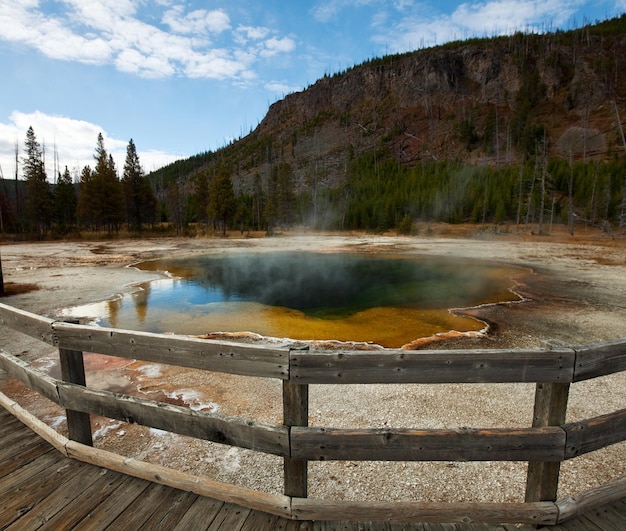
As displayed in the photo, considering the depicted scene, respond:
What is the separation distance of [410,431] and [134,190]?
6689 centimetres

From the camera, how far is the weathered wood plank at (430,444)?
2486 mm

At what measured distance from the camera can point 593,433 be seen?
2.61 m

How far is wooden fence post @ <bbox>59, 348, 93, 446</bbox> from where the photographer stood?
10.6 ft

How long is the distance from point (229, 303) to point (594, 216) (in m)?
70.4

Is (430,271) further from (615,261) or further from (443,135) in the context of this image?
(443,135)

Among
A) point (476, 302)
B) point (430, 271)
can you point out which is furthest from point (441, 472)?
point (430, 271)

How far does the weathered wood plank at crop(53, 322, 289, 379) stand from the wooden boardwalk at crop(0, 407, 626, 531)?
1079 millimetres

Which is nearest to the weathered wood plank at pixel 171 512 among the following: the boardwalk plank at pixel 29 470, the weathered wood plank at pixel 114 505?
the weathered wood plank at pixel 114 505

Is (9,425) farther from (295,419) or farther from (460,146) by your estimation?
(460,146)

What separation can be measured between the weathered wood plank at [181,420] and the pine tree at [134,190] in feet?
205

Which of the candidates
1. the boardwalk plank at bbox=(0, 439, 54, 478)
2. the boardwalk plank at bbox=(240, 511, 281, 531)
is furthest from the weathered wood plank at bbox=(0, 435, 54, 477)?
the boardwalk plank at bbox=(240, 511, 281, 531)

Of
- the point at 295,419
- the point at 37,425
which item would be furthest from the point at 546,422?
the point at 37,425

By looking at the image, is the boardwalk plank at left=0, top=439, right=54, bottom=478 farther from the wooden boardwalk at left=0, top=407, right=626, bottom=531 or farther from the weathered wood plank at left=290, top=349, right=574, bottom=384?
the weathered wood plank at left=290, top=349, right=574, bottom=384

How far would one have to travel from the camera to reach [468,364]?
8.13 ft
